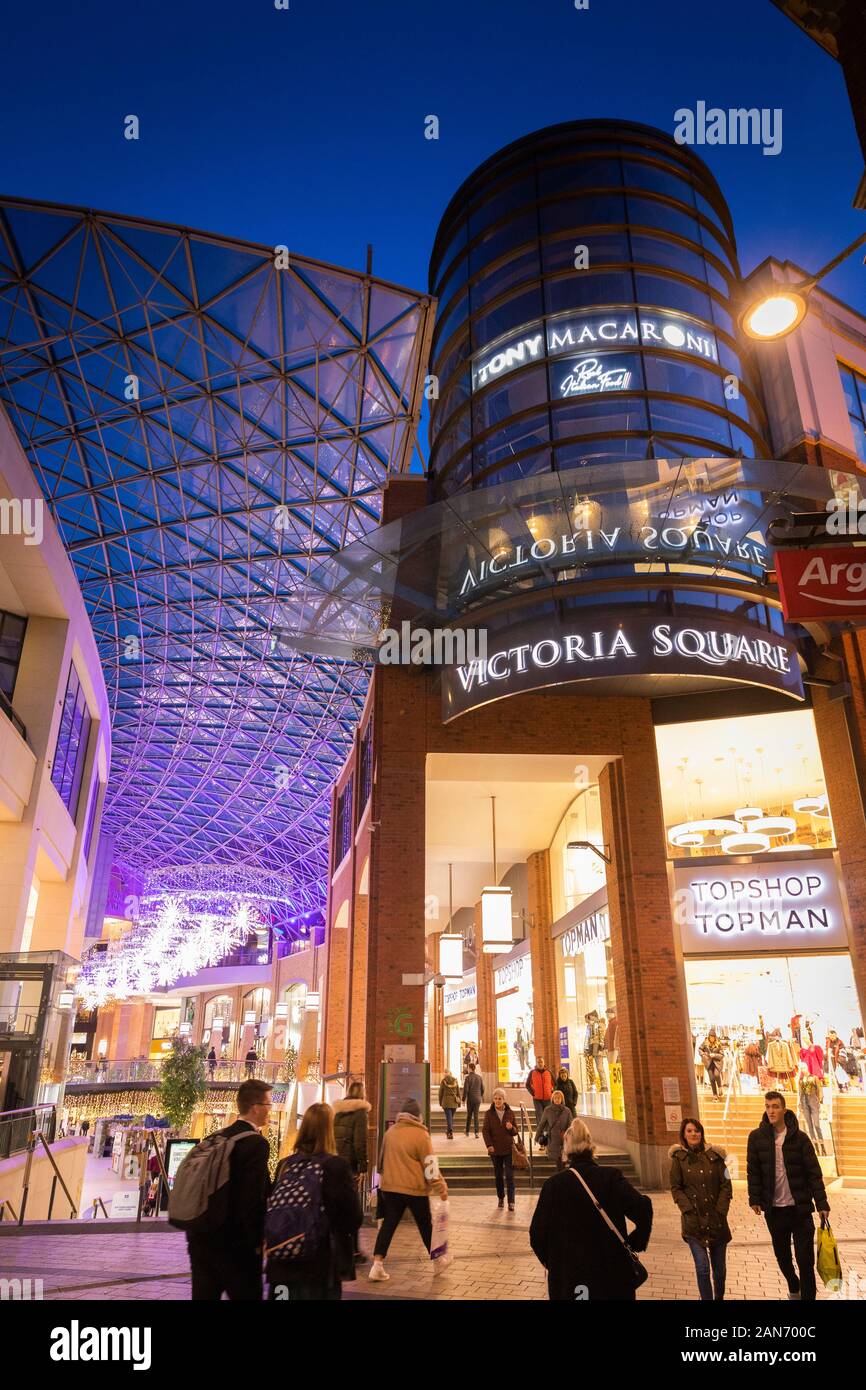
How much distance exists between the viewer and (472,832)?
77.8 feet

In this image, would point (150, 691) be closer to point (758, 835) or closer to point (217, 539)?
point (217, 539)

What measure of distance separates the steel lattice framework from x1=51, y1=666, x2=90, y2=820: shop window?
287 inches

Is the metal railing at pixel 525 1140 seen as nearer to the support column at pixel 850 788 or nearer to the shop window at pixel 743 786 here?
the shop window at pixel 743 786

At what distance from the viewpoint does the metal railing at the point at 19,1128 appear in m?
12.8

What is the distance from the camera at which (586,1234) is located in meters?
4.21

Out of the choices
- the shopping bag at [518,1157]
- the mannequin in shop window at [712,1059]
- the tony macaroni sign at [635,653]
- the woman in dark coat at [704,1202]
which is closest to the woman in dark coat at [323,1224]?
the woman in dark coat at [704,1202]

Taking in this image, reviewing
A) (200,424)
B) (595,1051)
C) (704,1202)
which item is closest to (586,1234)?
(704,1202)

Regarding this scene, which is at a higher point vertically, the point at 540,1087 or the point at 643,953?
the point at 643,953

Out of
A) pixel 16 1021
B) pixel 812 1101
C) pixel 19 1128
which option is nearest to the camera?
pixel 19 1128

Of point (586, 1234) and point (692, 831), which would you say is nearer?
point (586, 1234)

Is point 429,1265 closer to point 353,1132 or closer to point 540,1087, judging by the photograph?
point 353,1132

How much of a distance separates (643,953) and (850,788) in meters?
4.71

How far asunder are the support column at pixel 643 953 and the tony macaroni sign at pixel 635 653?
3.35m

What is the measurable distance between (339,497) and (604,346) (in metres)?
13.7
